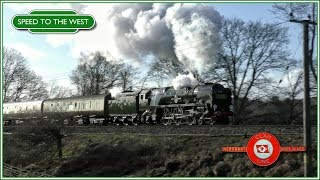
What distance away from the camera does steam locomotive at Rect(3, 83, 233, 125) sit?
87.2ft

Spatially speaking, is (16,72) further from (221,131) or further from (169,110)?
(221,131)

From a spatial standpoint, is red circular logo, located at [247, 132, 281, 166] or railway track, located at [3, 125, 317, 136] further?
railway track, located at [3, 125, 317, 136]

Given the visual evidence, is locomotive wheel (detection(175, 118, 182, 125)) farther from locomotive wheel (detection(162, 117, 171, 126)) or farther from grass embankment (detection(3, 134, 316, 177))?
grass embankment (detection(3, 134, 316, 177))

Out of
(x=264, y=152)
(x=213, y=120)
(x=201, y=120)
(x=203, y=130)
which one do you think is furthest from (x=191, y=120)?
(x=264, y=152)

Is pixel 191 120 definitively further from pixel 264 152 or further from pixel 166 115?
pixel 264 152

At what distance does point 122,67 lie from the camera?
204ft

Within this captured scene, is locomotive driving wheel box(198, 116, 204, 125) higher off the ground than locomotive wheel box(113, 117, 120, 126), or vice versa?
locomotive driving wheel box(198, 116, 204, 125)

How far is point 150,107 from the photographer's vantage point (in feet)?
101

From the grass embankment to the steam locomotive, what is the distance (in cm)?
486

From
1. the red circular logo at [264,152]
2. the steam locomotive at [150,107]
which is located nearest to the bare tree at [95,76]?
the steam locomotive at [150,107]

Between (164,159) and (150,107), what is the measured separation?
11.9 m

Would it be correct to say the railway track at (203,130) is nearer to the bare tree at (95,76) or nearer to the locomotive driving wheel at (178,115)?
the locomotive driving wheel at (178,115)

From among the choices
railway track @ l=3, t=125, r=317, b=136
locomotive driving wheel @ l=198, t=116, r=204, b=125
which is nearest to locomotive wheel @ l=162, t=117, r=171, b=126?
railway track @ l=3, t=125, r=317, b=136

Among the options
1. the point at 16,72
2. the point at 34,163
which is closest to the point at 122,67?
the point at 16,72
